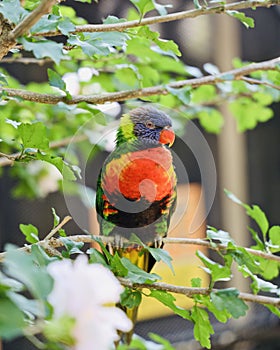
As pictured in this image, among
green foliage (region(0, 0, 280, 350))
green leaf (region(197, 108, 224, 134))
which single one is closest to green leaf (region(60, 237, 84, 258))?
green foliage (region(0, 0, 280, 350))

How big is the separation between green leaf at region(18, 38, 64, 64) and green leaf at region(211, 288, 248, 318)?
23cm

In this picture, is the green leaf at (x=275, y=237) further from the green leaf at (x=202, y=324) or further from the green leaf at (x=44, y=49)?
the green leaf at (x=44, y=49)

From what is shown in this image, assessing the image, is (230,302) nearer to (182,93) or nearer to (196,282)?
(196,282)

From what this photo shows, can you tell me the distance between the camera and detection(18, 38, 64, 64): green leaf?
37cm

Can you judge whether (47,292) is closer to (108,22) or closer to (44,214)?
(108,22)

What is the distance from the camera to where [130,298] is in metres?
0.49

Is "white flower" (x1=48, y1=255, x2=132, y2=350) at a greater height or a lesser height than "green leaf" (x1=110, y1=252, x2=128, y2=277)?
greater

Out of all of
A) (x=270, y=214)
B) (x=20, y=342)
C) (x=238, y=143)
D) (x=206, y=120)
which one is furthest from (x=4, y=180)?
(x=270, y=214)

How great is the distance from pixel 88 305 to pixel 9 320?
0.12 ft

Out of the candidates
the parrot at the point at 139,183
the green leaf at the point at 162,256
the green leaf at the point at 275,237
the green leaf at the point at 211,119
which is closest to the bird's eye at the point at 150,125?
the parrot at the point at 139,183

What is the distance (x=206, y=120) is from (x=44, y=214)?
45 cm

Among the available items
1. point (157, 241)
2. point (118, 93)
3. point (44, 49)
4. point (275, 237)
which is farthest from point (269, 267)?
point (44, 49)

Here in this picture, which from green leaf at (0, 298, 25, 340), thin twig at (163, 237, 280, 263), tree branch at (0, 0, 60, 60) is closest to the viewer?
green leaf at (0, 298, 25, 340)

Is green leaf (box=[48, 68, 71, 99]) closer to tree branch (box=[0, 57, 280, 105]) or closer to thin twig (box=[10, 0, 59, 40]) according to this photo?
tree branch (box=[0, 57, 280, 105])
